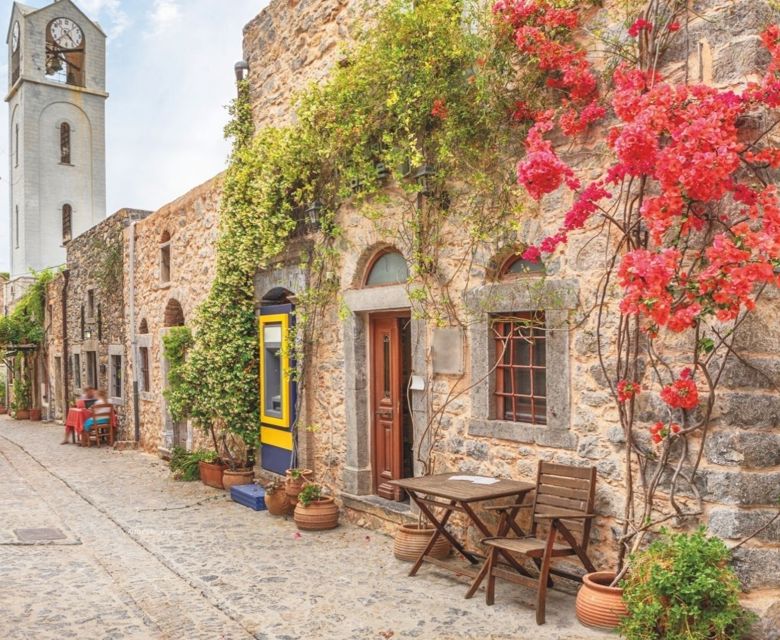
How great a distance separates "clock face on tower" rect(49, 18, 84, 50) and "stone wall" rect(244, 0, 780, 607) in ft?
78.4

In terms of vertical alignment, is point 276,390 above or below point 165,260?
below

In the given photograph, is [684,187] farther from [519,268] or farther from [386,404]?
[386,404]

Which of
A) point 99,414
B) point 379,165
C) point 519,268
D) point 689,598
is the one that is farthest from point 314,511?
point 99,414

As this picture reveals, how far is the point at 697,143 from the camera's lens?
154 inches

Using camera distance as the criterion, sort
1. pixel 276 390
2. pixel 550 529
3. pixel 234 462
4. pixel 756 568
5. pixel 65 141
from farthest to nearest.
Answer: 1. pixel 65 141
2. pixel 234 462
3. pixel 276 390
4. pixel 550 529
5. pixel 756 568

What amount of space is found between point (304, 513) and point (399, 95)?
3912 millimetres

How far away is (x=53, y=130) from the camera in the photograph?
28734 mm

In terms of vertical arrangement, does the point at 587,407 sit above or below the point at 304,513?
above

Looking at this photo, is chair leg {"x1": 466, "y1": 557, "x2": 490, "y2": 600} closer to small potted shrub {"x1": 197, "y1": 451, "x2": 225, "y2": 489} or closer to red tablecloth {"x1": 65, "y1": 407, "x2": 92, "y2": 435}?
small potted shrub {"x1": 197, "y1": 451, "x2": 225, "y2": 489}

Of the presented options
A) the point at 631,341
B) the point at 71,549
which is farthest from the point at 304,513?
the point at 631,341

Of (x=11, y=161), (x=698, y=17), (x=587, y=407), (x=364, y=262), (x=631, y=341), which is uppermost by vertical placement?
(x=11, y=161)

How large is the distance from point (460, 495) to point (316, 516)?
8.43ft

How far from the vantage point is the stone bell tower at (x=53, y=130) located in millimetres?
27922

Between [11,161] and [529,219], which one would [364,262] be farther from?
[11,161]
